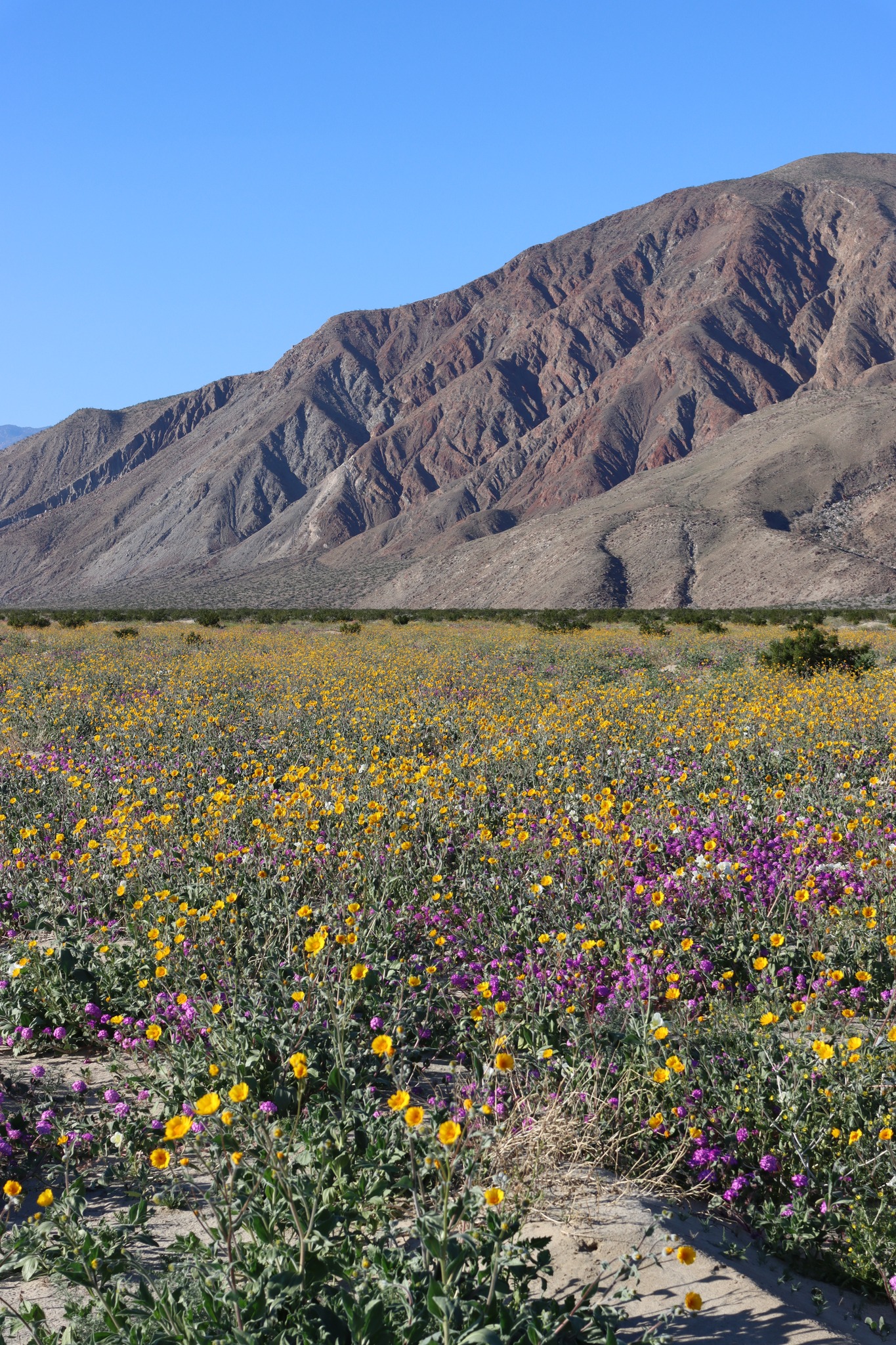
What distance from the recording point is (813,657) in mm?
14414

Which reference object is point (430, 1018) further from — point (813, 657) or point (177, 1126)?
point (813, 657)

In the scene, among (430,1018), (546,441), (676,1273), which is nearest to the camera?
(676,1273)

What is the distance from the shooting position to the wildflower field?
7.16 feet

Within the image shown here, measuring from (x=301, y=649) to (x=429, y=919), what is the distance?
51.3 feet

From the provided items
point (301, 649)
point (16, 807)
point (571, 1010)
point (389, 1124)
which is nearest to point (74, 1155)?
point (389, 1124)

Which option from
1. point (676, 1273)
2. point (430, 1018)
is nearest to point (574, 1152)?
point (676, 1273)

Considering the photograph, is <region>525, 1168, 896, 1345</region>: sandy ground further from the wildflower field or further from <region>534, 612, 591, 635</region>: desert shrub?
<region>534, 612, 591, 635</region>: desert shrub

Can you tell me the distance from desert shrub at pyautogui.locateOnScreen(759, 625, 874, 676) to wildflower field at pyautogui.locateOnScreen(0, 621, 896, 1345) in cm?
689

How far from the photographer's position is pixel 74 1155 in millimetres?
3068

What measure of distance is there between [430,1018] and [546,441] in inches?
4987

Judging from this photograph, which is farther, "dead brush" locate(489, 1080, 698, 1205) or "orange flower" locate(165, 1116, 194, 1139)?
"dead brush" locate(489, 1080, 698, 1205)

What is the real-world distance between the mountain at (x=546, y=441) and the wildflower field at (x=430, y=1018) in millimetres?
64037

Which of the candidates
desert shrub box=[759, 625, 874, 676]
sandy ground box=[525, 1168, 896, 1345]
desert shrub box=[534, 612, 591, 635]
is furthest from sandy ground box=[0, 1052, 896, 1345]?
desert shrub box=[534, 612, 591, 635]

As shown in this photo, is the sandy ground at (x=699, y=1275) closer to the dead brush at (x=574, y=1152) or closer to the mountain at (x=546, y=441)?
the dead brush at (x=574, y=1152)
